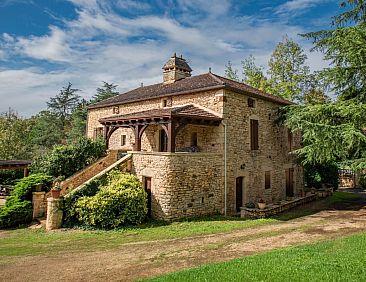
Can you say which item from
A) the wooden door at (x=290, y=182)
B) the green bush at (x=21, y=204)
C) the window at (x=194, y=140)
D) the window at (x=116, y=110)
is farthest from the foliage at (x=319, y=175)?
the green bush at (x=21, y=204)

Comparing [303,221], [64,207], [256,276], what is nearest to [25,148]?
[64,207]

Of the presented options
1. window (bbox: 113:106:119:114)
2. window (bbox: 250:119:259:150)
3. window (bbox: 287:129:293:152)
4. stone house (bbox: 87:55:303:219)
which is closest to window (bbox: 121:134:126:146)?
stone house (bbox: 87:55:303:219)

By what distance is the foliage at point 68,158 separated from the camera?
1486 centimetres

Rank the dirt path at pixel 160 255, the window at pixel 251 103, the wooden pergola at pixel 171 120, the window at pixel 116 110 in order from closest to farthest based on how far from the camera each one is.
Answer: the dirt path at pixel 160 255 → the wooden pergola at pixel 171 120 → the window at pixel 251 103 → the window at pixel 116 110

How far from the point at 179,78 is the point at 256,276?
1685 cm

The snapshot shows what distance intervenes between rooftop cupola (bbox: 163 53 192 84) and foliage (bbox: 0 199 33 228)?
12171 millimetres

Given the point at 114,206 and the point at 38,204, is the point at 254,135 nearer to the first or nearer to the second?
the point at 114,206

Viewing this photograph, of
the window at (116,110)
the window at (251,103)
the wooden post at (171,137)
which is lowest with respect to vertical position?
the wooden post at (171,137)

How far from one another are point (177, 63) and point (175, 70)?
0.60 m

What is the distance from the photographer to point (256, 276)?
17.7 ft

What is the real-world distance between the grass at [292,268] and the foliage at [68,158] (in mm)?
11005

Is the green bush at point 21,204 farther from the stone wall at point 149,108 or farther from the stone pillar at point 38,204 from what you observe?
the stone wall at point 149,108

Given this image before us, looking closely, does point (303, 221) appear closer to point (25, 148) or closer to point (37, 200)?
point (37, 200)

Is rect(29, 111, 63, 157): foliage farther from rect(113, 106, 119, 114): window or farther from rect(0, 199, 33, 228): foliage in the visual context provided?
rect(0, 199, 33, 228): foliage
